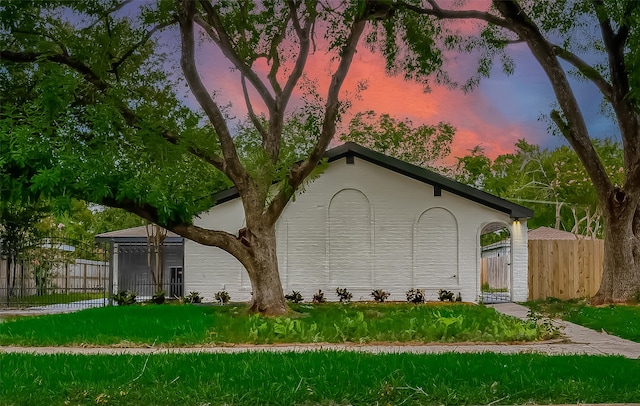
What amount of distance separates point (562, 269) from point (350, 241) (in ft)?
25.4

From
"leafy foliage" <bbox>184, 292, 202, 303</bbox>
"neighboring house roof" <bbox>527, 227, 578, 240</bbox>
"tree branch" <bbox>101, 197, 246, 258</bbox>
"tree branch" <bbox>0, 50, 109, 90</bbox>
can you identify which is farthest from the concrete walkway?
"neighboring house roof" <bbox>527, 227, 578, 240</bbox>

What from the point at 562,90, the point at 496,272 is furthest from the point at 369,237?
the point at 496,272

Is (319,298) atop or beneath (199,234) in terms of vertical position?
beneath

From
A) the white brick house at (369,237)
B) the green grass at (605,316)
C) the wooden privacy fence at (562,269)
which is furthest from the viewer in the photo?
the wooden privacy fence at (562,269)

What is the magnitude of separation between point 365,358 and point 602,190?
15.1m

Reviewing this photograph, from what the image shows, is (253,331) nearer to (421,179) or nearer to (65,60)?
(65,60)

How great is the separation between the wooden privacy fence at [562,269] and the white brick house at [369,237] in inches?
44.4

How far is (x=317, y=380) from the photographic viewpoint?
23.1 feet

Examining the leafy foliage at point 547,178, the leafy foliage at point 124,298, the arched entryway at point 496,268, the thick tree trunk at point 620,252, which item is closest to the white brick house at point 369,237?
the leafy foliage at point 124,298

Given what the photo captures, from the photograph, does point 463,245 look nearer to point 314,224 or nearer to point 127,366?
point 314,224

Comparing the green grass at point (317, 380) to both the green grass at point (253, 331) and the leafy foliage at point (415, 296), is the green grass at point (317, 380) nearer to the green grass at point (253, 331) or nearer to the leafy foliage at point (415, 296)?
the green grass at point (253, 331)

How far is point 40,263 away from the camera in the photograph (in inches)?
995

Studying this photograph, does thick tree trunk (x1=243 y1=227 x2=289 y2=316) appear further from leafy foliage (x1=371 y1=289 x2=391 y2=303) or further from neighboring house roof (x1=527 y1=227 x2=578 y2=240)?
neighboring house roof (x1=527 y1=227 x2=578 y2=240)

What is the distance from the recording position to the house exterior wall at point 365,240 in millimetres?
22625
